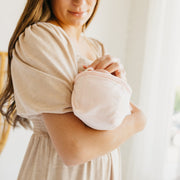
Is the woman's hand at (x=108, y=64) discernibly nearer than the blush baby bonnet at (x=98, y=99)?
No

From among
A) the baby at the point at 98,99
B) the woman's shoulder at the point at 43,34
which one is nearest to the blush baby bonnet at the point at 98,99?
the baby at the point at 98,99

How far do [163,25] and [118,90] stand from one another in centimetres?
179

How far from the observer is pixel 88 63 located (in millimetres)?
902

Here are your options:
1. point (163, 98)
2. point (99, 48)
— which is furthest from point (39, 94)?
point (163, 98)

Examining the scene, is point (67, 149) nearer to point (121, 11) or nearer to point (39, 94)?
point (39, 94)

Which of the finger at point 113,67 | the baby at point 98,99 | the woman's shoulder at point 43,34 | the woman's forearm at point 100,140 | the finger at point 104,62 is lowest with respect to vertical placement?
the woman's forearm at point 100,140

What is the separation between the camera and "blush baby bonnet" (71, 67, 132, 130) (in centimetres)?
71

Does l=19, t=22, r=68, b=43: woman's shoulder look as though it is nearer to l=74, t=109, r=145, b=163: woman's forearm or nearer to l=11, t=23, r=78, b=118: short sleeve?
l=11, t=23, r=78, b=118: short sleeve

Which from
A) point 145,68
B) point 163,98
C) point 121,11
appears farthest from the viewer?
point 121,11

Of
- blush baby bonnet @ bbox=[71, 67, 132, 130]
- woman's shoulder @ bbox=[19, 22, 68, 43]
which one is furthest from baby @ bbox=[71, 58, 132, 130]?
woman's shoulder @ bbox=[19, 22, 68, 43]

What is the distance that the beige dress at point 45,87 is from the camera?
75 centimetres

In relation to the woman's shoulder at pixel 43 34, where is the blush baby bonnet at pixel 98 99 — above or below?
below

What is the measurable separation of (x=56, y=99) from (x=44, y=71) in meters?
0.09

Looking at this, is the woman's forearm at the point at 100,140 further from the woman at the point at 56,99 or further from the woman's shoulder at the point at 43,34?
the woman's shoulder at the point at 43,34
